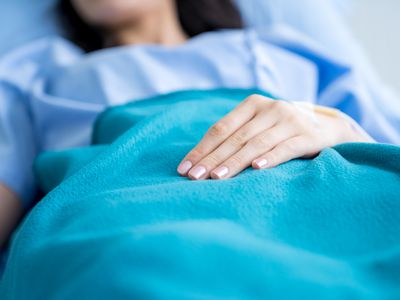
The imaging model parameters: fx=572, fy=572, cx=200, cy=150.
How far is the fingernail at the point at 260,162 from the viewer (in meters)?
0.67

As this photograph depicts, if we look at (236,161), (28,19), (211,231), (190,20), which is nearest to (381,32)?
(190,20)

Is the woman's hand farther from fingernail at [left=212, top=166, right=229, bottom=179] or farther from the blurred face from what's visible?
the blurred face

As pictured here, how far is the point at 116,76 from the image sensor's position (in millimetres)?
1036

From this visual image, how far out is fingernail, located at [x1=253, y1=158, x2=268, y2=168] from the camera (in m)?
0.67

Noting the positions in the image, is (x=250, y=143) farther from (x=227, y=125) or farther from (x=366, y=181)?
(x=366, y=181)

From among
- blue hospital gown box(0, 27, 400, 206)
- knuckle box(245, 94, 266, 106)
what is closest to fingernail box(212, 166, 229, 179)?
knuckle box(245, 94, 266, 106)

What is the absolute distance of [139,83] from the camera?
1038 millimetres

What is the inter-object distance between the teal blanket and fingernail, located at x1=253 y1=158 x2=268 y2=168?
0.02 meters

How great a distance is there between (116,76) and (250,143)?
413 mm

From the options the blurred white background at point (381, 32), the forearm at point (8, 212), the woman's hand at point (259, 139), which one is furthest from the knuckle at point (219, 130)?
the blurred white background at point (381, 32)

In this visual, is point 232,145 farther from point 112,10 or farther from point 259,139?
point 112,10

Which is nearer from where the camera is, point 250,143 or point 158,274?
point 158,274

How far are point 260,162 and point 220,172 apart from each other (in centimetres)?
5

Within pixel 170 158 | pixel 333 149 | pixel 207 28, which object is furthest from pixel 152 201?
pixel 207 28
